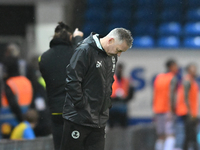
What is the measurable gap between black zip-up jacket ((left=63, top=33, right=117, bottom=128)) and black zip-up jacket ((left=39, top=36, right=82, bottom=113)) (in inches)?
15.0

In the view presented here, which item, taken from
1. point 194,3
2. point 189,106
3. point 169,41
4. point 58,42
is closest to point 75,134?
point 58,42

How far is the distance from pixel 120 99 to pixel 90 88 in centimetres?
598

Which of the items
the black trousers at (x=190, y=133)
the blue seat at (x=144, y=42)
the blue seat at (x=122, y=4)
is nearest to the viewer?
the black trousers at (x=190, y=133)

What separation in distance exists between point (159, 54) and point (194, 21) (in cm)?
341

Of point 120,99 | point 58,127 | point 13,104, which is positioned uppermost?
point 58,127

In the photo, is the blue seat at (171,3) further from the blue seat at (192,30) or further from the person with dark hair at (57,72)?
the person with dark hair at (57,72)

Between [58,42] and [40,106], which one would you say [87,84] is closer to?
[58,42]

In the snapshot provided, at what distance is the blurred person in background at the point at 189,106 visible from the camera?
859cm

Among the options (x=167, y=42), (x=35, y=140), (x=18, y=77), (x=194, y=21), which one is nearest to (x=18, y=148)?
(x=35, y=140)

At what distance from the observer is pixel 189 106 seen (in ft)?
28.7

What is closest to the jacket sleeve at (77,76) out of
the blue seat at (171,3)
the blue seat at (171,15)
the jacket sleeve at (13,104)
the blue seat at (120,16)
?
the jacket sleeve at (13,104)

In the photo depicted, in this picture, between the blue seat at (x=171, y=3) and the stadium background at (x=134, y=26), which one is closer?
the stadium background at (x=134, y=26)

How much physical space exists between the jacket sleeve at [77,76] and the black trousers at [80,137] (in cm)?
24

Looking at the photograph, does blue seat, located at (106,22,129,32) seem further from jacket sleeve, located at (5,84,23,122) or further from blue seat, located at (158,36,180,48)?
jacket sleeve, located at (5,84,23,122)
